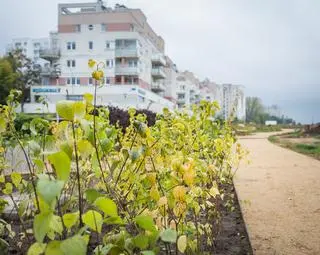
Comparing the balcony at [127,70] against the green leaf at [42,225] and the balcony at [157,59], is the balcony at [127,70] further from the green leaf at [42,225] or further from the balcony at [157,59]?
the green leaf at [42,225]

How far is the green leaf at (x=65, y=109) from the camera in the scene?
1199mm

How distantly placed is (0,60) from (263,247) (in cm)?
4301

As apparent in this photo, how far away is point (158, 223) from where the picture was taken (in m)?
1.84

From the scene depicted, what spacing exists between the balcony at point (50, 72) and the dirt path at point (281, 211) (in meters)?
41.8

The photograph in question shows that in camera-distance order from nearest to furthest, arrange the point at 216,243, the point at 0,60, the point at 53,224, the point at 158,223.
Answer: the point at 53,224
the point at 158,223
the point at 216,243
the point at 0,60

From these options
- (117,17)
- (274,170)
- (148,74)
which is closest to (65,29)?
(117,17)

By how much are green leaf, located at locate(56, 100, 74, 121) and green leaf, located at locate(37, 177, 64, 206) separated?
32 centimetres

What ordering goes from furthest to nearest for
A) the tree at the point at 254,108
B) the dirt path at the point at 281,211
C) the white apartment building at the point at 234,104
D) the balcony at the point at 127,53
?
the tree at the point at 254,108
the balcony at the point at 127,53
the white apartment building at the point at 234,104
the dirt path at the point at 281,211

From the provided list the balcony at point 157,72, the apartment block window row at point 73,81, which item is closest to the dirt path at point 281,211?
the apartment block window row at point 73,81

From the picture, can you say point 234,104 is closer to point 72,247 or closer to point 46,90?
point 72,247

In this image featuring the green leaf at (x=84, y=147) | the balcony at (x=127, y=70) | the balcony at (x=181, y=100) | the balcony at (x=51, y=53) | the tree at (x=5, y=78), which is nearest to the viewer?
the green leaf at (x=84, y=147)

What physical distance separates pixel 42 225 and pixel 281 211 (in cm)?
320

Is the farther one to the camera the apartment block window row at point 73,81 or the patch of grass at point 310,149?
the apartment block window row at point 73,81

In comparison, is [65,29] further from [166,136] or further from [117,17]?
[166,136]
